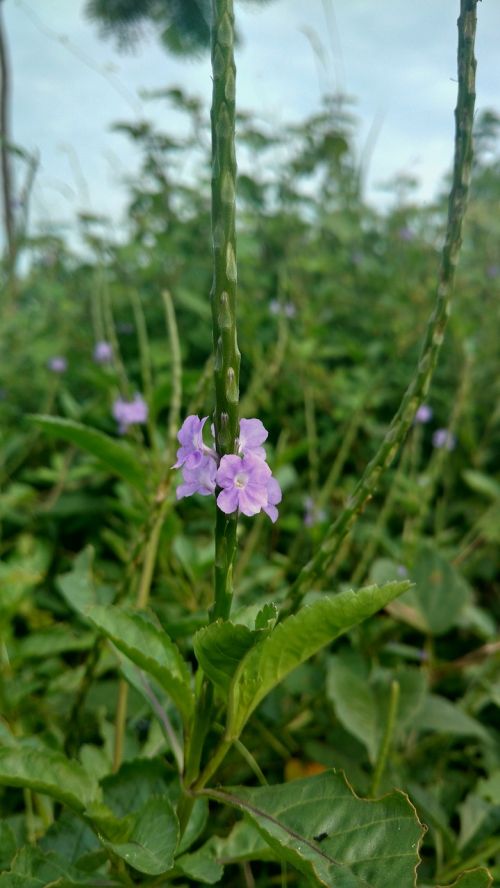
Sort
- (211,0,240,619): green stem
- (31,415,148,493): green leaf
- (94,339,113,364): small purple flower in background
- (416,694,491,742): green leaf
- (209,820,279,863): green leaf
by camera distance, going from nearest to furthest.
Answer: (211,0,240,619): green stem → (209,820,279,863): green leaf → (31,415,148,493): green leaf → (416,694,491,742): green leaf → (94,339,113,364): small purple flower in background

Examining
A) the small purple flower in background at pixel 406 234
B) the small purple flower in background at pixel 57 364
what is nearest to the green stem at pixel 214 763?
the small purple flower in background at pixel 57 364

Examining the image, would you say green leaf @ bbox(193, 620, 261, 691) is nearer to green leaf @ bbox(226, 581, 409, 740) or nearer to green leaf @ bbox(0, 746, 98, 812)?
green leaf @ bbox(226, 581, 409, 740)

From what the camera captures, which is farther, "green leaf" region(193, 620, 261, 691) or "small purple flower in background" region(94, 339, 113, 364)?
"small purple flower in background" region(94, 339, 113, 364)

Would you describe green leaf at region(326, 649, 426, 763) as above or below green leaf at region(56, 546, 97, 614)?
below


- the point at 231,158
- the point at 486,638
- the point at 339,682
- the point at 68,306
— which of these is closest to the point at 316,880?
A: the point at 231,158

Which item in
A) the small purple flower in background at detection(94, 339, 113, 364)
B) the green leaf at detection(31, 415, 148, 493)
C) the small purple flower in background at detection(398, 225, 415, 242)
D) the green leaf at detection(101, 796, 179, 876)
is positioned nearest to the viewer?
the green leaf at detection(101, 796, 179, 876)

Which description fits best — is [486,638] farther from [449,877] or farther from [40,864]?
[40,864]

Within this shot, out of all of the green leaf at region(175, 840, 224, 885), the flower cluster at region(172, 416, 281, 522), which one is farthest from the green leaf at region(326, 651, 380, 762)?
the flower cluster at region(172, 416, 281, 522)

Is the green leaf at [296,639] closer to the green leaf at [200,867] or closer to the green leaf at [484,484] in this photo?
the green leaf at [200,867]
